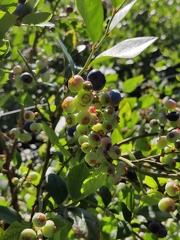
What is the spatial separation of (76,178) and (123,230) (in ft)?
0.53

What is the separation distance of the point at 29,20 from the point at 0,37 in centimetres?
7

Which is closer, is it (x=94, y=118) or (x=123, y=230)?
(x=94, y=118)

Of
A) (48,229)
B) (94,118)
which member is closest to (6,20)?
(94,118)

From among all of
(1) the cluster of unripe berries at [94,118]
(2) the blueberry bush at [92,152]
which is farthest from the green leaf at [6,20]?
(1) the cluster of unripe berries at [94,118]

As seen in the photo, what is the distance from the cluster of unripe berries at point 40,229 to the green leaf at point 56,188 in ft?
0.53

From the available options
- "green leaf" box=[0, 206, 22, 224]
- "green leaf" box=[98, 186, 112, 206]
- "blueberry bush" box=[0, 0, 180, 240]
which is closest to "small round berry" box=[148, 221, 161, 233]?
"blueberry bush" box=[0, 0, 180, 240]

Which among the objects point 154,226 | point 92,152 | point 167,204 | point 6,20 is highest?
point 6,20

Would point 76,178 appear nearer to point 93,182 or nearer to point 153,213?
point 93,182

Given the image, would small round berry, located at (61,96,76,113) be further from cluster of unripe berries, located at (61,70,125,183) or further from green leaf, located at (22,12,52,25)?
green leaf, located at (22,12,52,25)

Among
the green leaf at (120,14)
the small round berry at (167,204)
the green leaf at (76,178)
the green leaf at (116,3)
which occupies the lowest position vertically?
the small round berry at (167,204)

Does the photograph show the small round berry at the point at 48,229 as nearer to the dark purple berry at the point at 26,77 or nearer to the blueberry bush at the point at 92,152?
the blueberry bush at the point at 92,152

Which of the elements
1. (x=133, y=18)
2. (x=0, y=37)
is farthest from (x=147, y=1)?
(x=0, y=37)

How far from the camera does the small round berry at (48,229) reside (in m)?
Result: 0.59

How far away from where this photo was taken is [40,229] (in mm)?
617
